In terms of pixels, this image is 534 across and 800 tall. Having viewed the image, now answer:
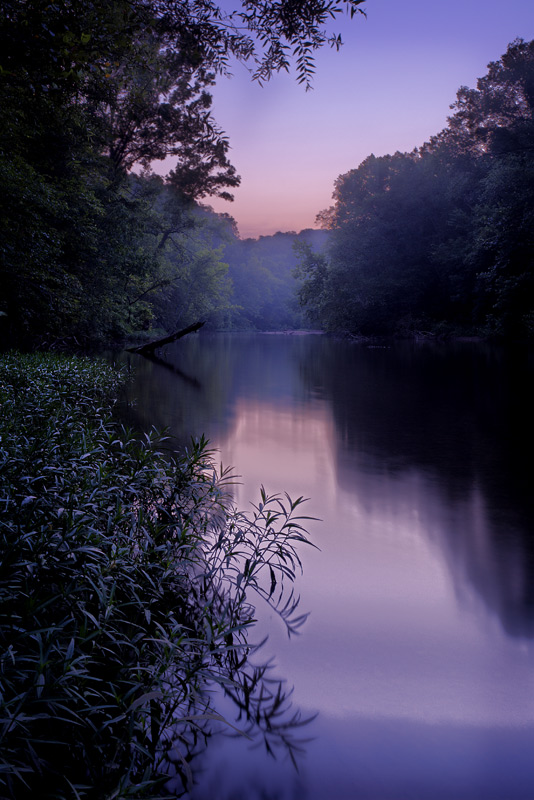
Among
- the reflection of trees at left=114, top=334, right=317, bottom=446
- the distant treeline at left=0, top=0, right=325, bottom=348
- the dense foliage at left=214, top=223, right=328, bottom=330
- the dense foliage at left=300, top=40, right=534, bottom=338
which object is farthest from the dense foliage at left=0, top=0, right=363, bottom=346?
the dense foliage at left=214, top=223, right=328, bottom=330

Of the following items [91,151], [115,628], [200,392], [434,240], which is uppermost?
[434,240]

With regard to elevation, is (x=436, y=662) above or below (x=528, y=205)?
below

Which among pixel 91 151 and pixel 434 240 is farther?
pixel 434 240

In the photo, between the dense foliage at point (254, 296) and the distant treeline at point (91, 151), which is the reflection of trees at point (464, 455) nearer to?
the distant treeline at point (91, 151)

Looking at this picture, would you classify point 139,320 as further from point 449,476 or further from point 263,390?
point 449,476

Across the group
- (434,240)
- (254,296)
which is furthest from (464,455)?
(254,296)

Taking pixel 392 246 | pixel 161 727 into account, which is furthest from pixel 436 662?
pixel 392 246

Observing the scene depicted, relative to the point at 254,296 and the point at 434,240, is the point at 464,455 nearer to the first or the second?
the point at 434,240

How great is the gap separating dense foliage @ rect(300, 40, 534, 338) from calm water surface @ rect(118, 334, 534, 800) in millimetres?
25114

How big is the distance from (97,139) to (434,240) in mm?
28839

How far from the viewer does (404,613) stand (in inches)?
135

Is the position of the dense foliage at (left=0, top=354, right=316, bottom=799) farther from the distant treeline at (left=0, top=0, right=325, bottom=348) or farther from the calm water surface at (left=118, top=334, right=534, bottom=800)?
the distant treeline at (left=0, top=0, right=325, bottom=348)

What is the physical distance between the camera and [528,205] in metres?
25.9

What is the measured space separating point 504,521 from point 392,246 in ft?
135
